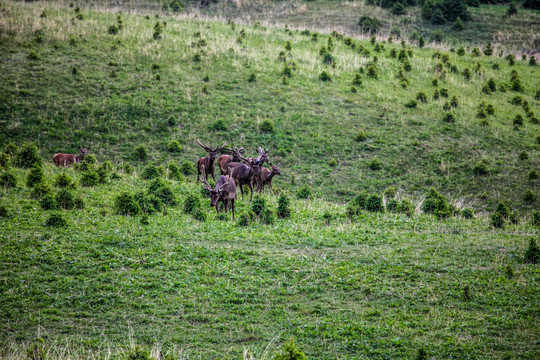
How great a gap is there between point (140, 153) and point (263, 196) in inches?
389

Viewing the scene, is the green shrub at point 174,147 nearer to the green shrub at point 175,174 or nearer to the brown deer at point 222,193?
the green shrub at point 175,174

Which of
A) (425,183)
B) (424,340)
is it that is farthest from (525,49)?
(424,340)

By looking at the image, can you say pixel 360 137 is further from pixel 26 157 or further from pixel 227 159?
pixel 26 157

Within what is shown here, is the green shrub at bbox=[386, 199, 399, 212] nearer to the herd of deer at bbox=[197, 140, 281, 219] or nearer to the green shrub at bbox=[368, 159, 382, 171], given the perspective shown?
the herd of deer at bbox=[197, 140, 281, 219]

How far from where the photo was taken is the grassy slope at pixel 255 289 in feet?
32.0

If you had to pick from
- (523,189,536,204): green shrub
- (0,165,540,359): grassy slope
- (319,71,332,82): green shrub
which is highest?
(319,71,332,82): green shrub

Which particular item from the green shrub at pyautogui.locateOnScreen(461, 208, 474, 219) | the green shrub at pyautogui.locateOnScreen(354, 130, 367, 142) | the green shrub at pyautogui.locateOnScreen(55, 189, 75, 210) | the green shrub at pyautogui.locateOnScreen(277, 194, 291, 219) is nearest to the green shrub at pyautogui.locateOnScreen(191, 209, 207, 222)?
the green shrub at pyautogui.locateOnScreen(277, 194, 291, 219)

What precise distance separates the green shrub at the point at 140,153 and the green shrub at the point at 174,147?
4.66 ft

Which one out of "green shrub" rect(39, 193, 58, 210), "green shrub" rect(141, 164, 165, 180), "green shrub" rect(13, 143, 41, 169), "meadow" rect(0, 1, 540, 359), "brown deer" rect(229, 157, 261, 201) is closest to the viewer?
"meadow" rect(0, 1, 540, 359)

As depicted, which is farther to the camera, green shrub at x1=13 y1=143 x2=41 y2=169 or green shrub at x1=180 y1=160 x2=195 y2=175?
green shrub at x1=180 y1=160 x2=195 y2=175

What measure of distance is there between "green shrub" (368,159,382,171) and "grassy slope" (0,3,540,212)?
0.96ft

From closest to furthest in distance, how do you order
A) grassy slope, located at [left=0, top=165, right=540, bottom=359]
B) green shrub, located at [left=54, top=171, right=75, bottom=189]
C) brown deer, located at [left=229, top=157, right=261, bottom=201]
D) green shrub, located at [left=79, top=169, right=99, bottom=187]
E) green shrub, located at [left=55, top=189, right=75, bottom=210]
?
grassy slope, located at [left=0, top=165, right=540, bottom=359] < green shrub, located at [left=55, top=189, right=75, bottom=210] < green shrub, located at [left=54, top=171, right=75, bottom=189] < green shrub, located at [left=79, top=169, right=99, bottom=187] < brown deer, located at [left=229, top=157, right=261, bottom=201]

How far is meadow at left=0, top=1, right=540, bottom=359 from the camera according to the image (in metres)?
10.4

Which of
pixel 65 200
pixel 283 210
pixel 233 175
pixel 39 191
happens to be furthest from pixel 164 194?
pixel 283 210
